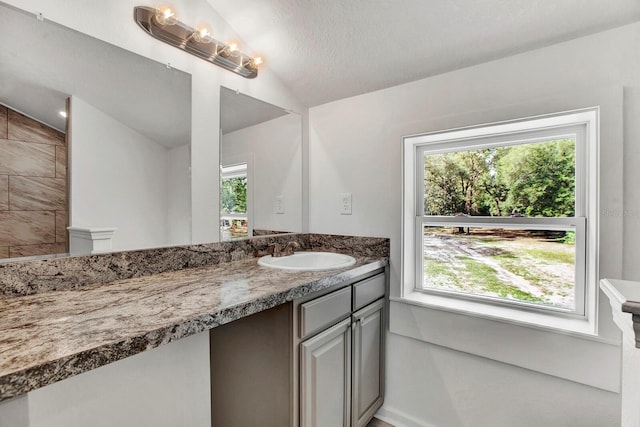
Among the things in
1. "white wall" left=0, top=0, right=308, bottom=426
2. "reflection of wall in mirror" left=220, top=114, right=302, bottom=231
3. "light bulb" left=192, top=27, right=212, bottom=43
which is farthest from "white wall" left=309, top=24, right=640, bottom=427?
"light bulb" left=192, top=27, right=212, bottom=43

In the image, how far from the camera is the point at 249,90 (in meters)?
1.75

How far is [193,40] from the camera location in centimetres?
143

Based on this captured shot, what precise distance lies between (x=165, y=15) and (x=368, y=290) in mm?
1590

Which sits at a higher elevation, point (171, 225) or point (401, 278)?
point (171, 225)

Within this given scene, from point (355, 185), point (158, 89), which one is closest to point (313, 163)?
point (355, 185)

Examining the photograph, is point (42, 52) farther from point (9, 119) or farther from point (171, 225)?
point (171, 225)

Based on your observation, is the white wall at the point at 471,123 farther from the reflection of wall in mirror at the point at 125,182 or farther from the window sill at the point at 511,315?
the reflection of wall in mirror at the point at 125,182

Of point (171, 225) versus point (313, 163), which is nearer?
point (171, 225)

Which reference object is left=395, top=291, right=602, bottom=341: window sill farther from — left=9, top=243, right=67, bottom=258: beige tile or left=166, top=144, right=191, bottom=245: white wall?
left=9, top=243, right=67, bottom=258: beige tile

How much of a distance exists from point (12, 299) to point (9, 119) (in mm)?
571

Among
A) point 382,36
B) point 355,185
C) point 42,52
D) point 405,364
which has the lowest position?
point 405,364

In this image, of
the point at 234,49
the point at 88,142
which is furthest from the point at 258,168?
the point at 88,142

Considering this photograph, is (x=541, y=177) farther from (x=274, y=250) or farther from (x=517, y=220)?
(x=274, y=250)

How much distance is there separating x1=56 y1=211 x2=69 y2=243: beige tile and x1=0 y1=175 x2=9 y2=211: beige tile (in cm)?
13
